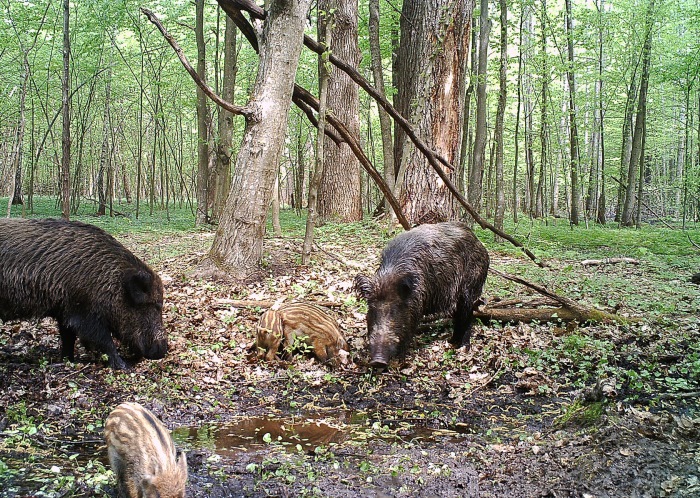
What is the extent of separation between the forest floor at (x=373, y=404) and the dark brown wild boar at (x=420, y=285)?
0.34 metres

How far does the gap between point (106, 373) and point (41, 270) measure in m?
1.25

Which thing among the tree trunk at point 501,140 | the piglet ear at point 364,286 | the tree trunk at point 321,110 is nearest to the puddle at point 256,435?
the piglet ear at point 364,286

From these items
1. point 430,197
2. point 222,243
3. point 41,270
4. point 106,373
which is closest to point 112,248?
point 41,270

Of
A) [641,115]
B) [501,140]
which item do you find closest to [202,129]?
[501,140]

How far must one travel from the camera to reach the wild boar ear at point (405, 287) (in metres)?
5.93

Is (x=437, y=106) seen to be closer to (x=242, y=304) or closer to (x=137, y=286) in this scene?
(x=242, y=304)

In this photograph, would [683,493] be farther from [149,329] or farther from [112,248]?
[112,248]

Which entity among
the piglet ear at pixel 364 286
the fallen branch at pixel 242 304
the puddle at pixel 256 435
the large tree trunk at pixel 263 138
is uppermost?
the large tree trunk at pixel 263 138

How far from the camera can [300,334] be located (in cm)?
603

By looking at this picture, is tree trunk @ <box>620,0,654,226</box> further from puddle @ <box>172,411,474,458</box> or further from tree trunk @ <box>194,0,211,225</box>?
puddle @ <box>172,411,474,458</box>

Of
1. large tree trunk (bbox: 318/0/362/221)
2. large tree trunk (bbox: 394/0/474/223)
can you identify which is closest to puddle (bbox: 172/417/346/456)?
large tree trunk (bbox: 394/0/474/223)

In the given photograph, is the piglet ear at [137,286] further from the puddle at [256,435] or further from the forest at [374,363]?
the puddle at [256,435]

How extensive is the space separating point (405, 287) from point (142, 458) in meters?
3.54

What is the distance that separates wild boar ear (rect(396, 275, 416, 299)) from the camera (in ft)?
19.5
